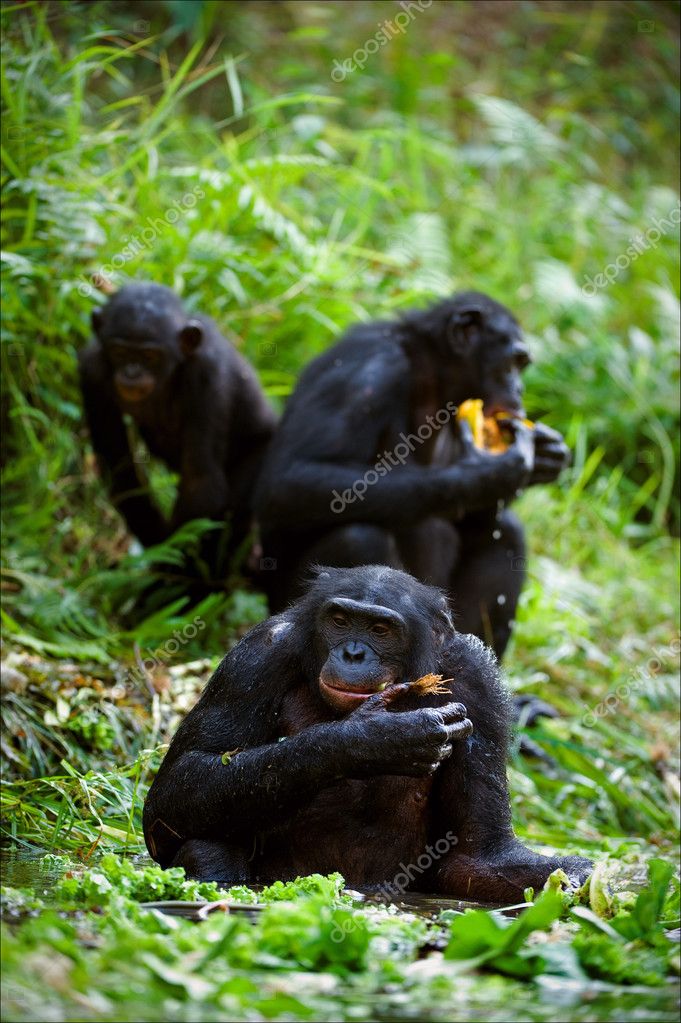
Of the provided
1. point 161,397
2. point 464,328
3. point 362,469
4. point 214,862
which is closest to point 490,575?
point 362,469

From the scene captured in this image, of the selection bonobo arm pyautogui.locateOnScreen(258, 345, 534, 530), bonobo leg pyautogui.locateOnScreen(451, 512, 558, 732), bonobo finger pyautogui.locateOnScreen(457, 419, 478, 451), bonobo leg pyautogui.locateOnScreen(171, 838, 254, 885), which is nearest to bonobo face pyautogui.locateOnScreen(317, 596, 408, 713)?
bonobo leg pyautogui.locateOnScreen(171, 838, 254, 885)

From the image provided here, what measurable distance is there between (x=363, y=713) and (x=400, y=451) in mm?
3638

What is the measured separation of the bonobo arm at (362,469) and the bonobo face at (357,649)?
2851 millimetres

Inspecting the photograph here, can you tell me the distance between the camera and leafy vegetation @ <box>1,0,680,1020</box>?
328cm

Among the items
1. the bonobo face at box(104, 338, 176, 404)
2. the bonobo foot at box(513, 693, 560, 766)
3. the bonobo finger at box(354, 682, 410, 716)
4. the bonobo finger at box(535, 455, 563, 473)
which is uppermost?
the bonobo finger at box(354, 682, 410, 716)

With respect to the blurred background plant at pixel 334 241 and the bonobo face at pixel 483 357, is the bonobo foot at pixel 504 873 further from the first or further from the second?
the bonobo face at pixel 483 357

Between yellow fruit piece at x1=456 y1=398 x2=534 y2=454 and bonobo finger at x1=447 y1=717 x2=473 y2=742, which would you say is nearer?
bonobo finger at x1=447 y1=717 x2=473 y2=742

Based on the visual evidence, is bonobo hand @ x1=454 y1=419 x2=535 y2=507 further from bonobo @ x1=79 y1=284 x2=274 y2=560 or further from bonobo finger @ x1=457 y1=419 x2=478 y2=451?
bonobo @ x1=79 y1=284 x2=274 y2=560

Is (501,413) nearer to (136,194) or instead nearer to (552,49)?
(136,194)

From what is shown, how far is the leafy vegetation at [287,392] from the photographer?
129 inches

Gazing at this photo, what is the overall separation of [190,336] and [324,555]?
1642 millimetres

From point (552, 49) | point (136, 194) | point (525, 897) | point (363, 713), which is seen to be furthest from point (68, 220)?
point (552, 49)

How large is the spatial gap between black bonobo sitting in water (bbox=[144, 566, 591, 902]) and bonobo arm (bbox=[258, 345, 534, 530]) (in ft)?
8.27

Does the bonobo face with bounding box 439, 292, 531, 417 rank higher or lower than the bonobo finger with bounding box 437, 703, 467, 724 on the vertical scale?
lower
